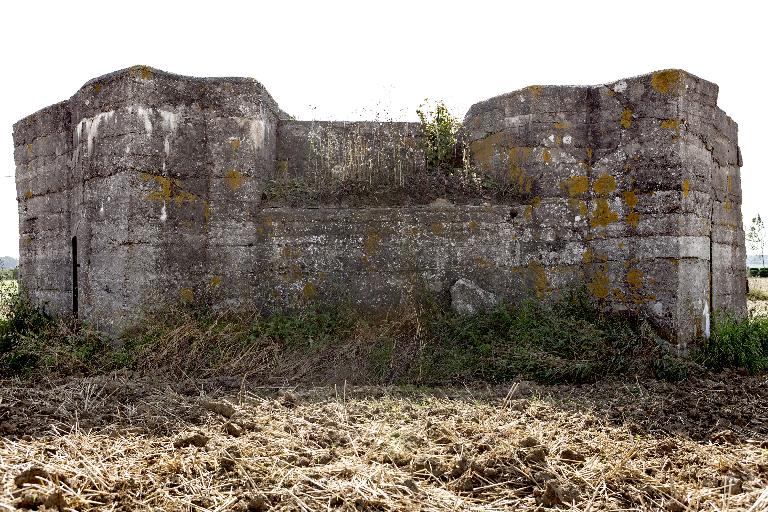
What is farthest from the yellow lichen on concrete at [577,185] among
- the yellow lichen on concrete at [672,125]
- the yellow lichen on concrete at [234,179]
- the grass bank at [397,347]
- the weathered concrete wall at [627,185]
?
the yellow lichen on concrete at [234,179]

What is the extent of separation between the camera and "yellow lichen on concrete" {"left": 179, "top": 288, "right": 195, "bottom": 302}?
20.9 feet

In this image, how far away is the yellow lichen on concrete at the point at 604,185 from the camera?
6391mm

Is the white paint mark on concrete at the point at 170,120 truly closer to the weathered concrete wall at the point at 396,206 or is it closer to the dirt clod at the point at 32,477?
the weathered concrete wall at the point at 396,206

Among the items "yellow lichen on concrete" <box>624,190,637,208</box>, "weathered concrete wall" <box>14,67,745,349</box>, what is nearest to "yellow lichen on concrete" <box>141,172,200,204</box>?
"weathered concrete wall" <box>14,67,745,349</box>

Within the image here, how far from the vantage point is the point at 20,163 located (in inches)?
309

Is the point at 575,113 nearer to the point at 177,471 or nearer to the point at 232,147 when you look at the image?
the point at 232,147

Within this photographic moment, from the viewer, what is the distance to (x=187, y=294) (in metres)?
6.38

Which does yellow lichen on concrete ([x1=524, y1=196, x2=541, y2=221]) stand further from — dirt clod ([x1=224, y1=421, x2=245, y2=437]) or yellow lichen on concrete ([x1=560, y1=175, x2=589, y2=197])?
dirt clod ([x1=224, y1=421, x2=245, y2=437])

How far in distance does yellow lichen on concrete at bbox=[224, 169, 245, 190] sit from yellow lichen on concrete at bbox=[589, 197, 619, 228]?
12.4ft

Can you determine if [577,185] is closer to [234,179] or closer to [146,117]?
[234,179]

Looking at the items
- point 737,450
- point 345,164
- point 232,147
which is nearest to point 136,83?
point 232,147

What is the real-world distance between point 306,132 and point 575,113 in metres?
3.08

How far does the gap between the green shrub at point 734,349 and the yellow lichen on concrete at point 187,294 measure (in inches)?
204

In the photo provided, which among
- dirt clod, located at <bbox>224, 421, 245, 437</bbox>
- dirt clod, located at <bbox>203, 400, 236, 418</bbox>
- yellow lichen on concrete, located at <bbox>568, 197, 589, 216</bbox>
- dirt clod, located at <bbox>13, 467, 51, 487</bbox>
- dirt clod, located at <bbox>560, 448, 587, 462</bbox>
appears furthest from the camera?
yellow lichen on concrete, located at <bbox>568, 197, 589, 216</bbox>
